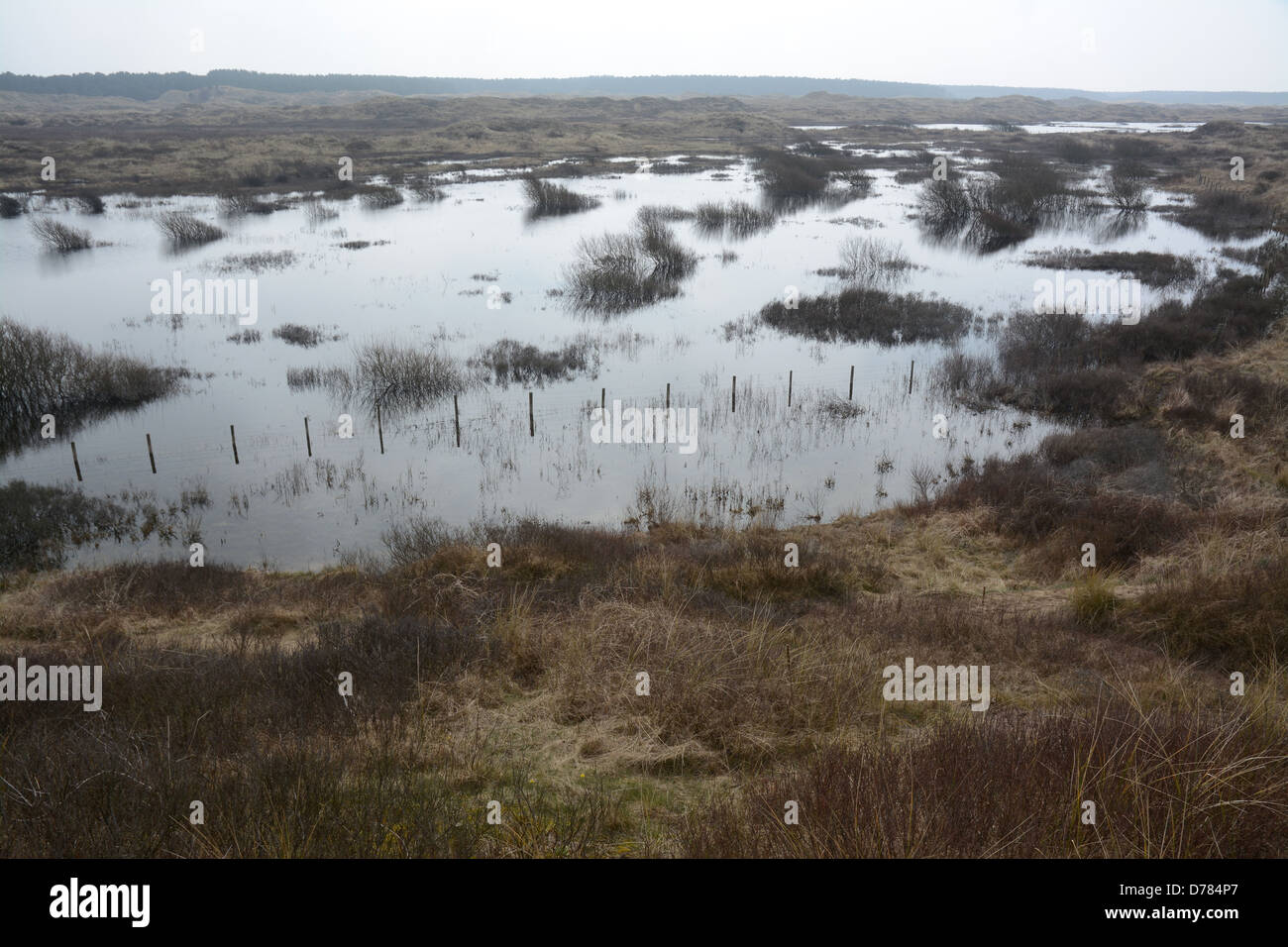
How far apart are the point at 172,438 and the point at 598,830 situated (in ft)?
60.5

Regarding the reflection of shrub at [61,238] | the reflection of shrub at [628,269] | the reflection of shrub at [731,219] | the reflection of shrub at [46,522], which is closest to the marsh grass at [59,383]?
the reflection of shrub at [46,522]

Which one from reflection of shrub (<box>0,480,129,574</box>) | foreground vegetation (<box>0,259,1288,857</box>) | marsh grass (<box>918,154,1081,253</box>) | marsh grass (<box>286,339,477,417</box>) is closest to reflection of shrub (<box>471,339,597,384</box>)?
marsh grass (<box>286,339,477,417</box>)

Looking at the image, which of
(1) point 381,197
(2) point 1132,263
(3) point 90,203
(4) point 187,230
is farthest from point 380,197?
(2) point 1132,263

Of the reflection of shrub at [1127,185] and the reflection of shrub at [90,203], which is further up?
the reflection of shrub at [1127,185]

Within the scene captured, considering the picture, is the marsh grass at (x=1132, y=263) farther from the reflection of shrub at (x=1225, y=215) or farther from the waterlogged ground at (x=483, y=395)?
the reflection of shrub at (x=1225, y=215)

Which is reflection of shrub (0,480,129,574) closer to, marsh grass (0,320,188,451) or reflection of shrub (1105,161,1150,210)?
marsh grass (0,320,188,451)

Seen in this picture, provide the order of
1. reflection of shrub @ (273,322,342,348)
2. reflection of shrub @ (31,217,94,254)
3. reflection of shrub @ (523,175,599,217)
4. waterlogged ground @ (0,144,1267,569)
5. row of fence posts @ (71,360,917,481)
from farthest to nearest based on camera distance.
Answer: reflection of shrub @ (523,175,599,217) → reflection of shrub @ (31,217,94,254) → reflection of shrub @ (273,322,342,348) → row of fence posts @ (71,360,917,481) → waterlogged ground @ (0,144,1267,569)

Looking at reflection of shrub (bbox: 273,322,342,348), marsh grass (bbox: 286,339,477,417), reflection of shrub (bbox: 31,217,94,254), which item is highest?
reflection of shrub (bbox: 31,217,94,254)

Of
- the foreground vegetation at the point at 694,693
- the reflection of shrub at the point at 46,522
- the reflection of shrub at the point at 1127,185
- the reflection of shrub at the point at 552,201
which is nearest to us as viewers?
the foreground vegetation at the point at 694,693

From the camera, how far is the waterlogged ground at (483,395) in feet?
55.4

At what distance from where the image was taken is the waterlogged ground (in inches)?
665

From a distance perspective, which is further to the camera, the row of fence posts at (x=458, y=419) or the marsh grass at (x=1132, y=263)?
the marsh grass at (x=1132, y=263)

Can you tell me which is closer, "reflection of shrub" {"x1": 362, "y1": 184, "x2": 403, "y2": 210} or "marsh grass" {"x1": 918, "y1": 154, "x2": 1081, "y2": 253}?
"marsh grass" {"x1": 918, "y1": 154, "x2": 1081, "y2": 253}
